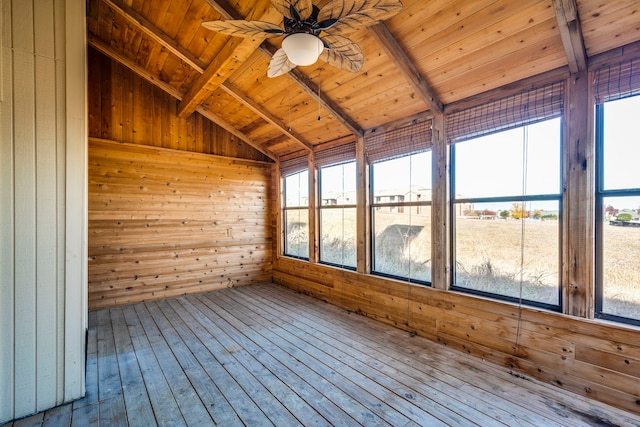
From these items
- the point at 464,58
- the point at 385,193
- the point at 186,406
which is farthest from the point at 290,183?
the point at 186,406

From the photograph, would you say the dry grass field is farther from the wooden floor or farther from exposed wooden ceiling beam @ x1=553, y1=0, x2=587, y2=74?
exposed wooden ceiling beam @ x1=553, y1=0, x2=587, y2=74

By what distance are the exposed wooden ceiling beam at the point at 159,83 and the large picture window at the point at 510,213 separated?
12.8 feet

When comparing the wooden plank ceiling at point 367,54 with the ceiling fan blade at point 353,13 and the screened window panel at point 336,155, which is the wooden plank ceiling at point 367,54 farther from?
the ceiling fan blade at point 353,13

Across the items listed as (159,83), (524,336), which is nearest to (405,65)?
(524,336)

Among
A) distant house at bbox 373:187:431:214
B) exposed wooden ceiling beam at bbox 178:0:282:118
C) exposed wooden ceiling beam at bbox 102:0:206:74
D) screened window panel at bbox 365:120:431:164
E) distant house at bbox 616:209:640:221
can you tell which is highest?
exposed wooden ceiling beam at bbox 102:0:206:74

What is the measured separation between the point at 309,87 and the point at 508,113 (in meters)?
2.23

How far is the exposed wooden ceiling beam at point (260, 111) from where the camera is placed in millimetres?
4039

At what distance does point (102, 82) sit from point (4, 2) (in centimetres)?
268

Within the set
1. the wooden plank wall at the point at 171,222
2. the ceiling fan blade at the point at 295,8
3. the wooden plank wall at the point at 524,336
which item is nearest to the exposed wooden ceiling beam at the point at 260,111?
the wooden plank wall at the point at 171,222

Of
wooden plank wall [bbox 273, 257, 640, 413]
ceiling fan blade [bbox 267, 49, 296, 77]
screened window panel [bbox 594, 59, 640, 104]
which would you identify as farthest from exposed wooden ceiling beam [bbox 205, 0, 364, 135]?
screened window panel [bbox 594, 59, 640, 104]

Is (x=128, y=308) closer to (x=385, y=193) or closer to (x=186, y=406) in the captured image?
(x=186, y=406)

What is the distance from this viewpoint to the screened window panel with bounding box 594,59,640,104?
200 centimetres

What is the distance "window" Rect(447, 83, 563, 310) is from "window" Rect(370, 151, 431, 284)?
341mm

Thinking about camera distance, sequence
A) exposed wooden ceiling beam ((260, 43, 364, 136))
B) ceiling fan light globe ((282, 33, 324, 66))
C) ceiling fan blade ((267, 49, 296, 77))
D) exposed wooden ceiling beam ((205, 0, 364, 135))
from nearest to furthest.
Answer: ceiling fan light globe ((282, 33, 324, 66)) → ceiling fan blade ((267, 49, 296, 77)) → exposed wooden ceiling beam ((205, 0, 364, 135)) → exposed wooden ceiling beam ((260, 43, 364, 136))
